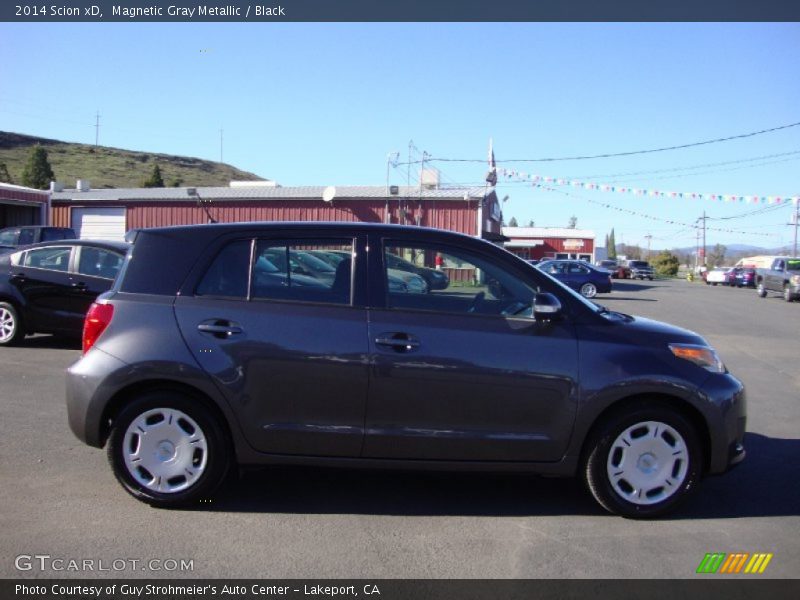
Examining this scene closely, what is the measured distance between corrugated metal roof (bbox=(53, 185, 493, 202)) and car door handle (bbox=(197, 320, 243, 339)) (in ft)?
82.2

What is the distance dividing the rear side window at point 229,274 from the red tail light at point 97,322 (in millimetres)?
571

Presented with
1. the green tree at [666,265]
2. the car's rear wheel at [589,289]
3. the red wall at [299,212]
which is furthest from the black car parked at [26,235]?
the green tree at [666,265]

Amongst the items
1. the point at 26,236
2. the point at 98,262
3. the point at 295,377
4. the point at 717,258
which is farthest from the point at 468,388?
the point at 717,258

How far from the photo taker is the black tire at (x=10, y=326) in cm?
955

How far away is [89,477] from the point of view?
15.4 feet

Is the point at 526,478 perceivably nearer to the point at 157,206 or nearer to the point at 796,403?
the point at 796,403

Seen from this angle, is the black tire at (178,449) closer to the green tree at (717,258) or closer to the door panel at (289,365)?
the door panel at (289,365)

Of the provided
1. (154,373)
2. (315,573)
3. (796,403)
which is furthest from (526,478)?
Result: (796,403)

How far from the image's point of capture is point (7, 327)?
9.56 meters

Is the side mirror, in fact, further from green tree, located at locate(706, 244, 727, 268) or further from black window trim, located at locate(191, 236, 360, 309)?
green tree, located at locate(706, 244, 727, 268)

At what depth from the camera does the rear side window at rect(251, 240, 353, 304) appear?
426 cm

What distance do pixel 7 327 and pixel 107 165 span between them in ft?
285

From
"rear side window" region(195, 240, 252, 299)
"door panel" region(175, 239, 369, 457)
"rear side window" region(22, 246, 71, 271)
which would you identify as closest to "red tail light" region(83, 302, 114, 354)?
"door panel" region(175, 239, 369, 457)

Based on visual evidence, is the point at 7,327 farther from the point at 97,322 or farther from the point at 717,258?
the point at 717,258
